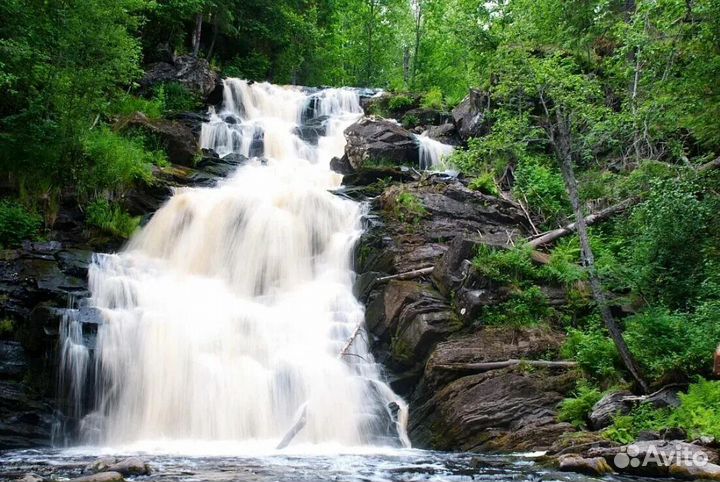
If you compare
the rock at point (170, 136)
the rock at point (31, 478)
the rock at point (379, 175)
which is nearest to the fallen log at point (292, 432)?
the rock at point (31, 478)

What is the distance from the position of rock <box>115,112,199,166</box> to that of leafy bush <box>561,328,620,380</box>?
13609mm

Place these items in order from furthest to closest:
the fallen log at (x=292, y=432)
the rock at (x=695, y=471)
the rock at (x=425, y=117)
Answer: the rock at (x=425, y=117), the fallen log at (x=292, y=432), the rock at (x=695, y=471)

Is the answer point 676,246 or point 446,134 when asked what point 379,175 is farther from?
point 676,246

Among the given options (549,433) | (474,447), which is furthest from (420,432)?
(549,433)

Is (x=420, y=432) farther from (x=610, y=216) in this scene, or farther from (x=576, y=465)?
(x=610, y=216)

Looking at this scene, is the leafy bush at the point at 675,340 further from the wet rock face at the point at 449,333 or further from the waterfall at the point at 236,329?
the waterfall at the point at 236,329

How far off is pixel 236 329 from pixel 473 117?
1376cm

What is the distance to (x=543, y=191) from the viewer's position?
1684cm

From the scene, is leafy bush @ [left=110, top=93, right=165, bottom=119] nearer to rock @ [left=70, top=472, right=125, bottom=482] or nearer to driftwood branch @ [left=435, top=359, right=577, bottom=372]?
driftwood branch @ [left=435, top=359, right=577, bottom=372]

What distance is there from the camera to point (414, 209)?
14.7 m

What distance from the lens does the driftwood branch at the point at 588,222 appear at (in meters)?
14.6

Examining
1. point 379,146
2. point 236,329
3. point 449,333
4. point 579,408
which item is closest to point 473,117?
point 379,146

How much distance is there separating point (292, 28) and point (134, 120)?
13.8 m

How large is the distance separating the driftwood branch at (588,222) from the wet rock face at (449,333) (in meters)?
0.58
